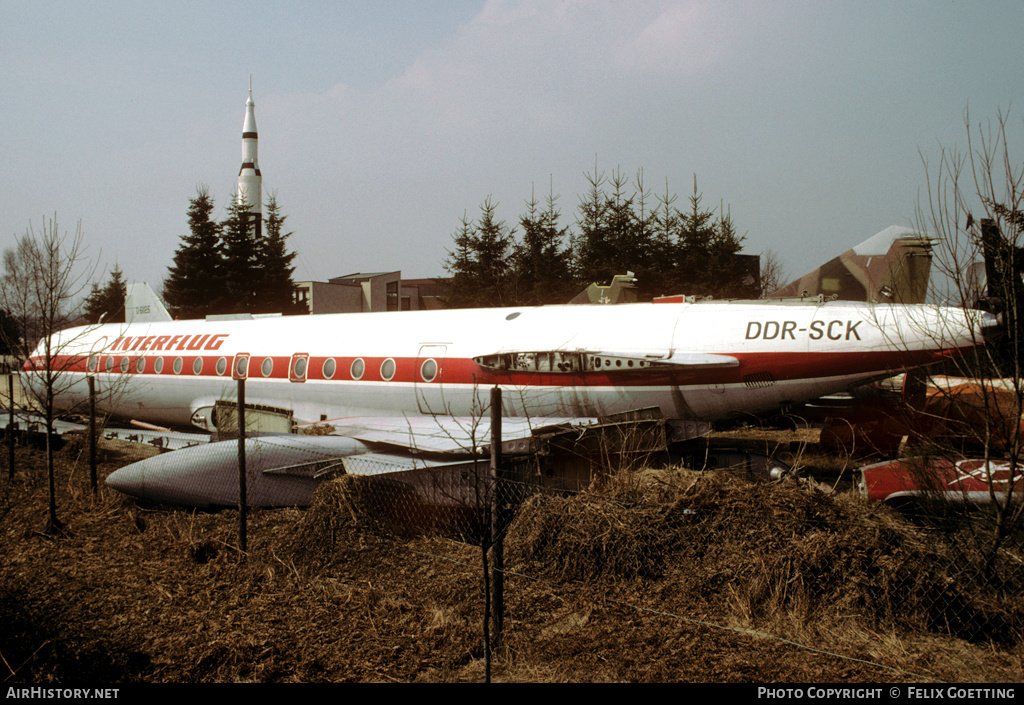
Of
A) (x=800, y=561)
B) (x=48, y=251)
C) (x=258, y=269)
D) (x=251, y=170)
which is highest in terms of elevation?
(x=251, y=170)

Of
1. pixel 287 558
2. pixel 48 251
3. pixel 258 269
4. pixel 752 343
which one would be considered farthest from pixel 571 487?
pixel 258 269

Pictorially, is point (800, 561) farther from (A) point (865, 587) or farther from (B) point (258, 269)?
(B) point (258, 269)

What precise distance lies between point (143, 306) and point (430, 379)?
14.1 meters

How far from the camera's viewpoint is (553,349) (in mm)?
11734

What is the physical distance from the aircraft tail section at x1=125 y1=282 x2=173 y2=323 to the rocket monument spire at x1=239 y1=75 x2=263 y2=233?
29.4 meters

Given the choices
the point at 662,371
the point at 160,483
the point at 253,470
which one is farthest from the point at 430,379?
the point at 160,483

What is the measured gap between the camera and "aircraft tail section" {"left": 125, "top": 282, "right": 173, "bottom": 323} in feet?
71.6

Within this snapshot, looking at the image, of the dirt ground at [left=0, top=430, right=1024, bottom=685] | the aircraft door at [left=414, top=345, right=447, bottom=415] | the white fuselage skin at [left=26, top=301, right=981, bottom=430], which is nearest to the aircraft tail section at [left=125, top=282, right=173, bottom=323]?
the white fuselage skin at [left=26, top=301, right=981, bottom=430]

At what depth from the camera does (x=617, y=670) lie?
15.8ft

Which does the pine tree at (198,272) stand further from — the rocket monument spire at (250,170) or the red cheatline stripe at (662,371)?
the red cheatline stripe at (662,371)

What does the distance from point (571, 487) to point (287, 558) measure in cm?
432

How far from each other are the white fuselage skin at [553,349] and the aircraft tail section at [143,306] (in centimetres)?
495

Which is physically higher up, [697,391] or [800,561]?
[697,391]

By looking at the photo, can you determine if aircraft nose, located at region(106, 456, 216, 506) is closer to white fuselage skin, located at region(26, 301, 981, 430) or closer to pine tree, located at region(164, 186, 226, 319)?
white fuselage skin, located at region(26, 301, 981, 430)
